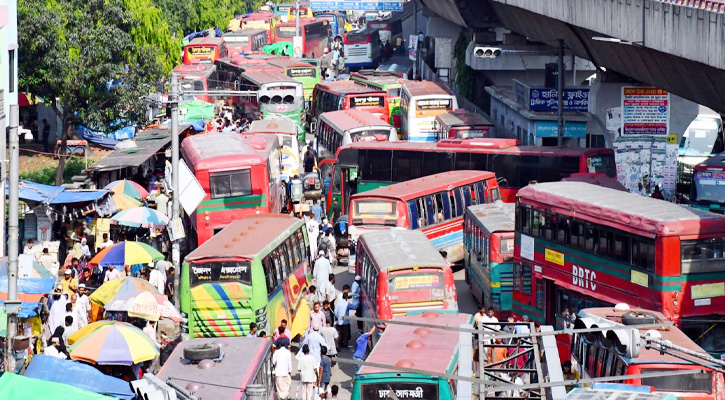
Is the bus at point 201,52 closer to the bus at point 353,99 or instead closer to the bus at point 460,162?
the bus at point 353,99

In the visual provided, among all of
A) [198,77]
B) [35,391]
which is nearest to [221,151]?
[35,391]

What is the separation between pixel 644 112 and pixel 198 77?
34535 mm

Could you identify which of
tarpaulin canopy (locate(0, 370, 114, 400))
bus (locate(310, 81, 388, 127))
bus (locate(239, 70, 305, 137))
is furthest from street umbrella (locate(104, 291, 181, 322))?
bus (locate(239, 70, 305, 137))

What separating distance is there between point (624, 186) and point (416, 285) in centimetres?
995

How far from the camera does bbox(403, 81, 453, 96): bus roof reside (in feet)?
145

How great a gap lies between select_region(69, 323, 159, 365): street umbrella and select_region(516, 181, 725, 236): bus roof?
7.28 metres

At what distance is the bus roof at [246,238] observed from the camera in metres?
20.8

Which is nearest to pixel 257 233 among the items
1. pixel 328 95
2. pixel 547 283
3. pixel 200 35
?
pixel 547 283

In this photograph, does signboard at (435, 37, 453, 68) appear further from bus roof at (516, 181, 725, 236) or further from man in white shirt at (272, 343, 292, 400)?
man in white shirt at (272, 343, 292, 400)

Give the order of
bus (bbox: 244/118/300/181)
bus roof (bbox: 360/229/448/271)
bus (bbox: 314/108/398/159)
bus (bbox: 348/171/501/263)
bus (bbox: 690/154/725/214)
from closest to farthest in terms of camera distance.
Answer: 1. bus roof (bbox: 360/229/448/271)
2. bus (bbox: 348/171/501/263)
3. bus (bbox: 690/154/725/214)
4. bus (bbox: 314/108/398/159)
5. bus (bbox: 244/118/300/181)

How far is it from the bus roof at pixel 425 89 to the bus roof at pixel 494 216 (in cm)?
1742

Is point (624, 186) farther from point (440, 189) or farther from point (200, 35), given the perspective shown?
point (200, 35)

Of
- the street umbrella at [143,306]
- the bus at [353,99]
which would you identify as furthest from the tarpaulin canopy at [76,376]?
the bus at [353,99]

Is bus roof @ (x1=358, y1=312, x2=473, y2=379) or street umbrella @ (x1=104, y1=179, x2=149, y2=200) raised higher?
street umbrella @ (x1=104, y1=179, x2=149, y2=200)
